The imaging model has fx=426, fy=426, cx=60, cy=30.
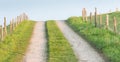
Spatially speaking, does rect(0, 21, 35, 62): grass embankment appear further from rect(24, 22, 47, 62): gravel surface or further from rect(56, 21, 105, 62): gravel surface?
rect(56, 21, 105, 62): gravel surface

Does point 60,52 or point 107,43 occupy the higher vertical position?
point 107,43

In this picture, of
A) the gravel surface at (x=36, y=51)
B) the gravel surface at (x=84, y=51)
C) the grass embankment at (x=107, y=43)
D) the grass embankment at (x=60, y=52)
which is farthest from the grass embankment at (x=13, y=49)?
the grass embankment at (x=107, y=43)

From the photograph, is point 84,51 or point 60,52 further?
point 84,51

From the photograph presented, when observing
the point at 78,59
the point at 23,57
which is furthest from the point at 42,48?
the point at 78,59

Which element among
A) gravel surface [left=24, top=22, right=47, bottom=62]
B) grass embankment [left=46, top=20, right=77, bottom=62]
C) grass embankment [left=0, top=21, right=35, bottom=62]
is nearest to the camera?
grass embankment [left=46, top=20, right=77, bottom=62]

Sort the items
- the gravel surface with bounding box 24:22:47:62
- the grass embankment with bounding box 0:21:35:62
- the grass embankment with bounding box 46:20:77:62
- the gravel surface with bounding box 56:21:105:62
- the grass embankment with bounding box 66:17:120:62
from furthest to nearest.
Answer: the grass embankment with bounding box 0:21:35:62 < the gravel surface with bounding box 24:22:47:62 < the grass embankment with bounding box 66:17:120:62 < the gravel surface with bounding box 56:21:105:62 < the grass embankment with bounding box 46:20:77:62

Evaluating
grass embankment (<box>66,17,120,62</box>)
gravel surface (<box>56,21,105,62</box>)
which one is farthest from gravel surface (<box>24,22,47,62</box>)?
grass embankment (<box>66,17,120,62</box>)

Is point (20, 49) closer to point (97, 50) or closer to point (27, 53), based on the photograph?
point (27, 53)

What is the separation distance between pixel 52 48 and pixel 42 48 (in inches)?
49.9

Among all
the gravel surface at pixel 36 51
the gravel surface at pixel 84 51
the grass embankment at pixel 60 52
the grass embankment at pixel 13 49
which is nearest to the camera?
the grass embankment at pixel 60 52

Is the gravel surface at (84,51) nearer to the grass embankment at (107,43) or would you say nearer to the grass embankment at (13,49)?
the grass embankment at (107,43)

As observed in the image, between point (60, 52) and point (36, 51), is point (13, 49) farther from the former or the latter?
point (60, 52)

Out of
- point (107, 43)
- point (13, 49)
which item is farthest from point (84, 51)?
point (13, 49)

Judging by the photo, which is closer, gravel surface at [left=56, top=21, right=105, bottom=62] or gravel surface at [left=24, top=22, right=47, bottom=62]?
gravel surface at [left=56, top=21, right=105, bottom=62]
